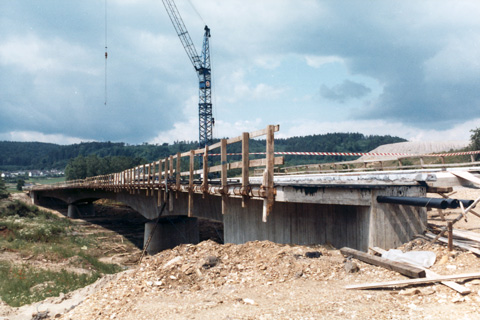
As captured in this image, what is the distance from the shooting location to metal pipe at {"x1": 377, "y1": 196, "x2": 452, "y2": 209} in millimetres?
7453

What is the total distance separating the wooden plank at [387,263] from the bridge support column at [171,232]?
66.5ft

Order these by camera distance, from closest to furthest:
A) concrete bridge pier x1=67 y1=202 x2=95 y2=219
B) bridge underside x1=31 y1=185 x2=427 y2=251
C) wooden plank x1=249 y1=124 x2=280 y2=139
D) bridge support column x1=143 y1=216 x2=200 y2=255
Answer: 1. bridge underside x1=31 y1=185 x2=427 y2=251
2. wooden plank x1=249 y1=124 x2=280 y2=139
3. bridge support column x1=143 y1=216 x2=200 y2=255
4. concrete bridge pier x1=67 y1=202 x2=95 y2=219

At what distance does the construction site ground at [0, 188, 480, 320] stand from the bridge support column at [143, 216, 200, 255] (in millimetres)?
16417

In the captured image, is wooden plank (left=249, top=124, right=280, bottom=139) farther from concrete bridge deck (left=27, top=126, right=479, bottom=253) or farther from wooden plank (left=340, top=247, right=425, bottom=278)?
wooden plank (left=340, top=247, right=425, bottom=278)

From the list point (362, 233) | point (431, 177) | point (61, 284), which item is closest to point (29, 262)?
point (61, 284)

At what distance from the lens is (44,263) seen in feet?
64.3

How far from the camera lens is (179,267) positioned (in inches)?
352

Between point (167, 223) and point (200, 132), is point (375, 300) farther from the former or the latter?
point (200, 132)

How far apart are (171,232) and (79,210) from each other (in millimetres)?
31353

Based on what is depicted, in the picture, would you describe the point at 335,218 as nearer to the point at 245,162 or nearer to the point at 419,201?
the point at 419,201

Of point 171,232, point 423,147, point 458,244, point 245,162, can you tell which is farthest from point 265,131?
point 423,147

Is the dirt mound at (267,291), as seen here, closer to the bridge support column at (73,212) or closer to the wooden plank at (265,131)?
the wooden plank at (265,131)

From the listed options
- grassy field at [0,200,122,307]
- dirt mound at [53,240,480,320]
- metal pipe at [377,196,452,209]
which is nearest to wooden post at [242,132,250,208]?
dirt mound at [53,240,480,320]

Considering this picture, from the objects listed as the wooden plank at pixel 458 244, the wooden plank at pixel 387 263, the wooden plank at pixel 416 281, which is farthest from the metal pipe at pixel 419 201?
the wooden plank at pixel 416 281
